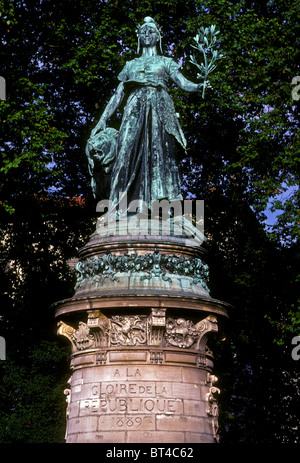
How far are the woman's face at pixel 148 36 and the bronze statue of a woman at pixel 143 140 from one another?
0.02 m

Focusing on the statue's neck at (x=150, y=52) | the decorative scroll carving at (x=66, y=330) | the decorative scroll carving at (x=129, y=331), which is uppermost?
the statue's neck at (x=150, y=52)

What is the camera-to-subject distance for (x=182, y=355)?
830 cm

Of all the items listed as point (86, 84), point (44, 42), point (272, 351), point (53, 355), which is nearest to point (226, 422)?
point (272, 351)

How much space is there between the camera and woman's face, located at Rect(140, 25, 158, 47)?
1077cm

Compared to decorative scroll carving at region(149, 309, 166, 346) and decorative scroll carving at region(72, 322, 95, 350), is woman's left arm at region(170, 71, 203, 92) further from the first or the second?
decorative scroll carving at region(72, 322, 95, 350)

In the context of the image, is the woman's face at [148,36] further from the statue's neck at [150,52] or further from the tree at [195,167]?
the tree at [195,167]

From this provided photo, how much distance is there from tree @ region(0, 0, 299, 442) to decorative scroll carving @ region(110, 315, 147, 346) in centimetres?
692

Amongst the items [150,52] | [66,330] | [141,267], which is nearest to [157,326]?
[141,267]

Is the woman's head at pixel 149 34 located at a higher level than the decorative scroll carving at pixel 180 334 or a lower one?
higher

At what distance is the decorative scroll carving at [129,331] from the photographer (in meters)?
8.18

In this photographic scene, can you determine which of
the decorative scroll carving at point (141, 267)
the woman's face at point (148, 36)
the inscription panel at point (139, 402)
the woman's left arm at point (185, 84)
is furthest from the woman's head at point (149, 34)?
the inscription panel at point (139, 402)

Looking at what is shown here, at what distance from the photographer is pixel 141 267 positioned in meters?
8.66
